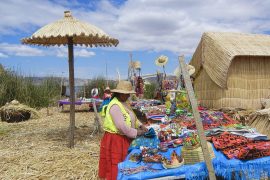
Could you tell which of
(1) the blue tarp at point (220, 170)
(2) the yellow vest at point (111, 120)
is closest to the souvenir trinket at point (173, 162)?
(1) the blue tarp at point (220, 170)

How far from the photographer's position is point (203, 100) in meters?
11.1

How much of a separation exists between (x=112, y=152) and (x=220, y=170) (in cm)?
133

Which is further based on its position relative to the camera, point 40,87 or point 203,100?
point 40,87

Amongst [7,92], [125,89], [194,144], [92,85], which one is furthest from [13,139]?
[92,85]

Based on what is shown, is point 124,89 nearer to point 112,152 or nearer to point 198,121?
point 112,152

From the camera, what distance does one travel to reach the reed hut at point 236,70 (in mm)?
9750

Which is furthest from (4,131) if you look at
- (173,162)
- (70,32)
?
(173,162)

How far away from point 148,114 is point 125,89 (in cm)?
415

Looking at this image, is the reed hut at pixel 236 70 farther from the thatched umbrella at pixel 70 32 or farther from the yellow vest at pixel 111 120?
the yellow vest at pixel 111 120

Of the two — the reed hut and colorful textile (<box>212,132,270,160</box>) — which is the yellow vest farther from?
the reed hut

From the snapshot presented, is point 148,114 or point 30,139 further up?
point 148,114

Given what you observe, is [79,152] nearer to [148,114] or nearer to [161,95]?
[148,114]

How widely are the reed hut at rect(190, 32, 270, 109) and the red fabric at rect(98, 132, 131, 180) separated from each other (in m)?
5.72

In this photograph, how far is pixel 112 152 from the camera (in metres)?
4.51
